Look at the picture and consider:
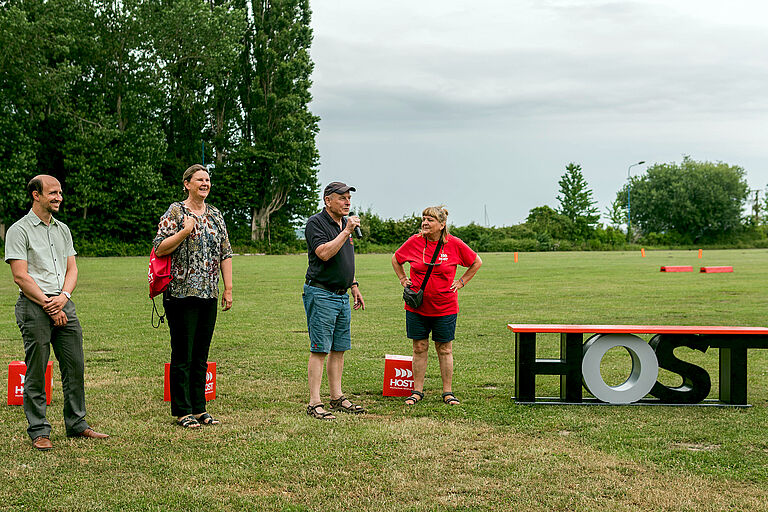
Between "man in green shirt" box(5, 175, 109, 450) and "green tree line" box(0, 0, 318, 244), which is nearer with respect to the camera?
"man in green shirt" box(5, 175, 109, 450)

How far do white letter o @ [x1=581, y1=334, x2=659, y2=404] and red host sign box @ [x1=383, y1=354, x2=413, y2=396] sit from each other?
5.47ft

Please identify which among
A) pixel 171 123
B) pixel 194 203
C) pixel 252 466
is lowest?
pixel 252 466

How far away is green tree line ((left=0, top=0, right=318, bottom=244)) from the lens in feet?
142

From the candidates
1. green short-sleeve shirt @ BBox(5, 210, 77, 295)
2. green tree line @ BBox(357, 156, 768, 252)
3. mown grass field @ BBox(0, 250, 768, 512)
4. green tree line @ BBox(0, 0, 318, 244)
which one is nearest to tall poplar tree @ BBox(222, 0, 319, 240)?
green tree line @ BBox(0, 0, 318, 244)

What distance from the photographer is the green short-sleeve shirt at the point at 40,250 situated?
209 inches

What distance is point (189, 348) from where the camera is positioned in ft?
20.0

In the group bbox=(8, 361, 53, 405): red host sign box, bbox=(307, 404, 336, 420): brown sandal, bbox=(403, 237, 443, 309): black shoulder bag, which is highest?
bbox=(403, 237, 443, 309): black shoulder bag

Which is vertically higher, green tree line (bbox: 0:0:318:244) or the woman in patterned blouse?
green tree line (bbox: 0:0:318:244)

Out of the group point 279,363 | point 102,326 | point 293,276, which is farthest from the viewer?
point 293,276

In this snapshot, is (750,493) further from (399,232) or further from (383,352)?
(399,232)

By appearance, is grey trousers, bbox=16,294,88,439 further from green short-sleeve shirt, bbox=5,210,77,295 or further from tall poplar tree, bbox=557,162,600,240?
tall poplar tree, bbox=557,162,600,240

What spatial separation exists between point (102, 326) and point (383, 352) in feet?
18.0

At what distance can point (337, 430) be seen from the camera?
19.7ft

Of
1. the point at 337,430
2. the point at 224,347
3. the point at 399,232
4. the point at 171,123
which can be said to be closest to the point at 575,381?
the point at 337,430
